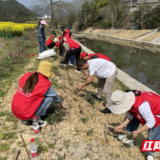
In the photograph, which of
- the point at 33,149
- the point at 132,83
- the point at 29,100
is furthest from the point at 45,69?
the point at 132,83

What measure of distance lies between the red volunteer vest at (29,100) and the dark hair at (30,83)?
Answer: 0.06 m

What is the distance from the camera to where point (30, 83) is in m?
2.21

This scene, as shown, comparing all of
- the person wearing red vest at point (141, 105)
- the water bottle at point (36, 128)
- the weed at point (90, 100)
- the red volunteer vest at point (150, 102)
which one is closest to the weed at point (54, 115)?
the water bottle at point (36, 128)

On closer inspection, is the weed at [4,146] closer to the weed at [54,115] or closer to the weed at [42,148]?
the weed at [42,148]

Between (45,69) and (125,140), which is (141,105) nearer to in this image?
(125,140)

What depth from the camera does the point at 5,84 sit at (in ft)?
14.6

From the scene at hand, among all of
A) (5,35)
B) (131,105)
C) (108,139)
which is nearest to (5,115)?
(108,139)

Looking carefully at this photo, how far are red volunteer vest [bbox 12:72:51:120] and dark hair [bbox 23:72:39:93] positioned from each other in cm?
6

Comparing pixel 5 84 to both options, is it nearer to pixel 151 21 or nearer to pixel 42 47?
pixel 42 47

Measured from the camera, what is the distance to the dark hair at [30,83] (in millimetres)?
2193

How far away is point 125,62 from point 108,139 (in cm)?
784

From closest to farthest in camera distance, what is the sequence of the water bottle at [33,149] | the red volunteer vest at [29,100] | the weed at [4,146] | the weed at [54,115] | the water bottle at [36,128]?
the water bottle at [33,149] → the weed at [4,146] → the red volunteer vest at [29,100] → the water bottle at [36,128] → the weed at [54,115]

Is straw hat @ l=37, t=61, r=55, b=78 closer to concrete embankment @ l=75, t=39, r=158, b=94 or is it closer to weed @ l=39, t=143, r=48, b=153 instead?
weed @ l=39, t=143, r=48, b=153

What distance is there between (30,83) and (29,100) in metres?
0.28
